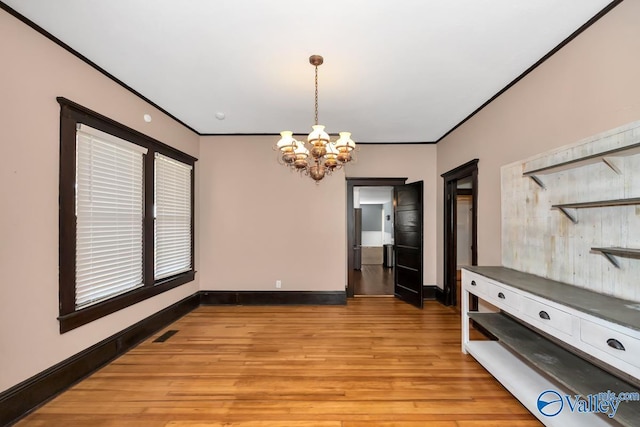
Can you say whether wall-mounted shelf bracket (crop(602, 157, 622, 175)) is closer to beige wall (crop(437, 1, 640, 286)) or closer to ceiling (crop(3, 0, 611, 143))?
beige wall (crop(437, 1, 640, 286))

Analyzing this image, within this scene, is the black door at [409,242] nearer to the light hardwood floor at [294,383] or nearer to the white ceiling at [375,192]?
the light hardwood floor at [294,383]

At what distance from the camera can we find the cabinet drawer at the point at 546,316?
1.64m

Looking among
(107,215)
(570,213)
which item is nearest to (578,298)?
(570,213)

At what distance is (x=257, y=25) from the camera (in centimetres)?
208

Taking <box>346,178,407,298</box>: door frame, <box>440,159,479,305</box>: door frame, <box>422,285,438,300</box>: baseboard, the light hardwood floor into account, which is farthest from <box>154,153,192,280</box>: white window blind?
<box>440,159,479,305</box>: door frame

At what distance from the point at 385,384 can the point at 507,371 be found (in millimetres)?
1027

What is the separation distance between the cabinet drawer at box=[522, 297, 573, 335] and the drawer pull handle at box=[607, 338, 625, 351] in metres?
0.23

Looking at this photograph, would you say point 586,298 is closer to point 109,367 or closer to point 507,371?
point 507,371

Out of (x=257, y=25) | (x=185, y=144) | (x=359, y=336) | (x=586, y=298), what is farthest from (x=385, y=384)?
(x=185, y=144)

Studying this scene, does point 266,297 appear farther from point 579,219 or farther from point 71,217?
point 579,219

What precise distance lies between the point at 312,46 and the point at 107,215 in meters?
2.59

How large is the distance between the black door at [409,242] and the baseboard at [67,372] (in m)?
3.85

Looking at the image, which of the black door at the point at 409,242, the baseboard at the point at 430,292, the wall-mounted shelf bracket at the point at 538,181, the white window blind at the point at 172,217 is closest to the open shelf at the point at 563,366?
the wall-mounted shelf bracket at the point at 538,181

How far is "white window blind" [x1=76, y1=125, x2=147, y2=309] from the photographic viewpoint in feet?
8.11
